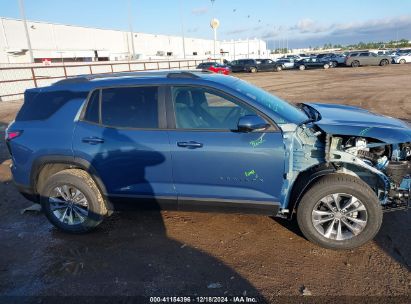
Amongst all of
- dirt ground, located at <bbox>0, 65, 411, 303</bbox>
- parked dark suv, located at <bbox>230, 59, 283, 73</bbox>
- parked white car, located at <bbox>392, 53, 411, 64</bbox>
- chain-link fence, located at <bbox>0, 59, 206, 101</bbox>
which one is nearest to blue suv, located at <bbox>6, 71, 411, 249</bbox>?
dirt ground, located at <bbox>0, 65, 411, 303</bbox>

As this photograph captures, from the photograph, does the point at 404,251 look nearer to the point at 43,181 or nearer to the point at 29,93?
the point at 43,181

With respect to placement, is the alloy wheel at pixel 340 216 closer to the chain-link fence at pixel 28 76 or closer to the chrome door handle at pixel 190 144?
the chrome door handle at pixel 190 144

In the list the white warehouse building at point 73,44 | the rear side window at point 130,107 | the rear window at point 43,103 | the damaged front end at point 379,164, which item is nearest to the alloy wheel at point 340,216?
the damaged front end at point 379,164

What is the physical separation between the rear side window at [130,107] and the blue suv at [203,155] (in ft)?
0.04

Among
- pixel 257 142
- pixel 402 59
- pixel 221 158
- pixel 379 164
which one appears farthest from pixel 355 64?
pixel 221 158

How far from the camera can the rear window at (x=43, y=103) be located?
3840 millimetres

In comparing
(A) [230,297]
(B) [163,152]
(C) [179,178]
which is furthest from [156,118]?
(A) [230,297]

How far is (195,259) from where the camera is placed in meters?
3.41

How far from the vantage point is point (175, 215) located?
4348mm

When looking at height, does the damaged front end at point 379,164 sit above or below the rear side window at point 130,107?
below

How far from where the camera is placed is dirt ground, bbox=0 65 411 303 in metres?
2.99

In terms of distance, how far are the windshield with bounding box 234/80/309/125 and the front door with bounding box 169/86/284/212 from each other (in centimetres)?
18

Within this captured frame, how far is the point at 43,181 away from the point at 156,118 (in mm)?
1661

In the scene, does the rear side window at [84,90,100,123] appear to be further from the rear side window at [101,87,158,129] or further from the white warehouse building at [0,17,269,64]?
the white warehouse building at [0,17,269,64]
